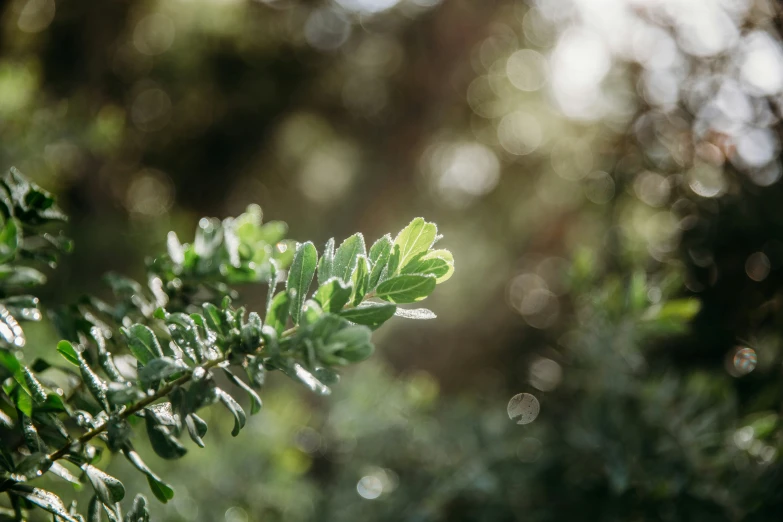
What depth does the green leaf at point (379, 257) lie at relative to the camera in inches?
22.7

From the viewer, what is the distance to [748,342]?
1.42 meters

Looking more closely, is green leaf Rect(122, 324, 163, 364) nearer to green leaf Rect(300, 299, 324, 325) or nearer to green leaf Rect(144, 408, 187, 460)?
green leaf Rect(144, 408, 187, 460)

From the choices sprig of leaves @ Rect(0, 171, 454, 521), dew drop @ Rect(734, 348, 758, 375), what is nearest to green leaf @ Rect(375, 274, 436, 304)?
sprig of leaves @ Rect(0, 171, 454, 521)

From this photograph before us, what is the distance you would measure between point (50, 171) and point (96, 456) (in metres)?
1.37

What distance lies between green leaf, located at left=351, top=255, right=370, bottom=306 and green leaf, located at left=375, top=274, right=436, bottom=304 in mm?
15

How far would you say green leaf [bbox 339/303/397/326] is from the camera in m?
0.54

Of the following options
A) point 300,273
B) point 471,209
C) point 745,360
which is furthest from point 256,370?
point 471,209

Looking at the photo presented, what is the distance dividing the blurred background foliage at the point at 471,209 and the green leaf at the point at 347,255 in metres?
0.77

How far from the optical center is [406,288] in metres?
0.57

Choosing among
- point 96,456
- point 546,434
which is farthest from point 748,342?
point 96,456

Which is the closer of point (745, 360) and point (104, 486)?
point (104, 486)

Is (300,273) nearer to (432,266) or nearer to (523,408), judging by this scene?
(432,266)

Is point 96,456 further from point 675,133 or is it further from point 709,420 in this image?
point 675,133

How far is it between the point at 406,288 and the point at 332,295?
78mm
